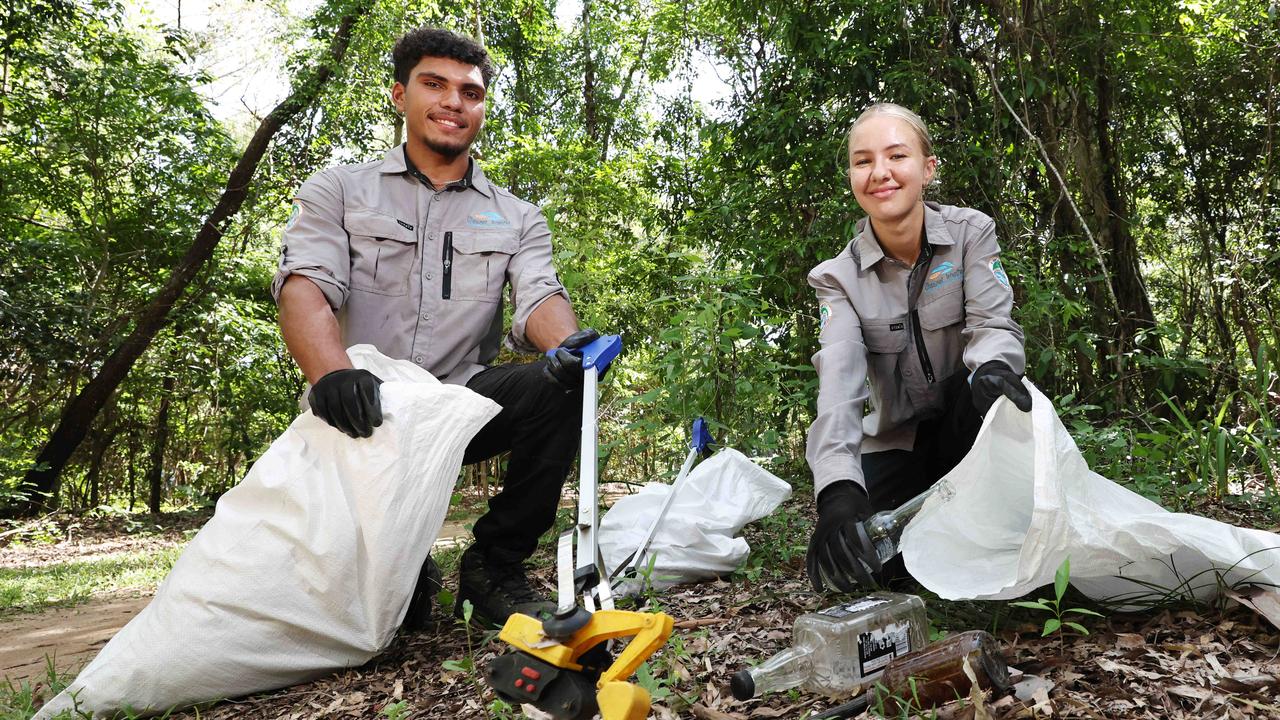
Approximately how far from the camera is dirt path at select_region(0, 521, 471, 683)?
102 inches

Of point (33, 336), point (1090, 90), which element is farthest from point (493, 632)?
point (33, 336)

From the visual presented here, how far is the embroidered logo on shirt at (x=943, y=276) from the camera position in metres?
2.16

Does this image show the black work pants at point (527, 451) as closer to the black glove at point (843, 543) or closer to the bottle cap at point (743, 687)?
the black glove at point (843, 543)

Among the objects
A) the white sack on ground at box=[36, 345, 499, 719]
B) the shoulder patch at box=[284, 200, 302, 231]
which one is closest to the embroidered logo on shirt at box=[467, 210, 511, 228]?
the shoulder patch at box=[284, 200, 302, 231]

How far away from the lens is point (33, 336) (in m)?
7.04

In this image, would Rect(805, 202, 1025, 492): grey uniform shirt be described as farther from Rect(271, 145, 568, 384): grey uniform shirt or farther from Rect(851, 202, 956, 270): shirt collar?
Rect(271, 145, 568, 384): grey uniform shirt

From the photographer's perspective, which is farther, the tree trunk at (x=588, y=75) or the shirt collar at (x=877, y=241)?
the tree trunk at (x=588, y=75)

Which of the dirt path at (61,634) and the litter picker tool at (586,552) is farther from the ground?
the litter picker tool at (586,552)

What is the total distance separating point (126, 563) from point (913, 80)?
5709 mm

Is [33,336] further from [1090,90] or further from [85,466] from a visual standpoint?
[1090,90]

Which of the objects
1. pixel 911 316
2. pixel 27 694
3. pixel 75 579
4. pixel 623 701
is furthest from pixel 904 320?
pixel 75 579

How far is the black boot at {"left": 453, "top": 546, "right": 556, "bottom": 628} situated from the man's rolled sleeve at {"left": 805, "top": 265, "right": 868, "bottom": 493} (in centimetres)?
80

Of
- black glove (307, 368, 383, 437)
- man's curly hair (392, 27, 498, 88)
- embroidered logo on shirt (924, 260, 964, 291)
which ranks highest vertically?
man's curly hair (392, 27, 498, 88)

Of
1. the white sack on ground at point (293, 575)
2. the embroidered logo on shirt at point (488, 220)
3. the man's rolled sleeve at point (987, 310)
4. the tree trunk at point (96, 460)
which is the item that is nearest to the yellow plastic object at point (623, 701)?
the white sack on ground at point (293, 575)
